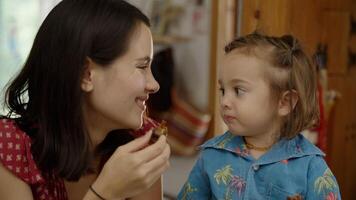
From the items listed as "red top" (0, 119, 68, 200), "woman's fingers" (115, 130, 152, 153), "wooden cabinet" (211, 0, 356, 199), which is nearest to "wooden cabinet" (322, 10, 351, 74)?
"wooden cabinet" (211, 0, 356, 199)

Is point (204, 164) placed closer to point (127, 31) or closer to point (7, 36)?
point (127, 31)

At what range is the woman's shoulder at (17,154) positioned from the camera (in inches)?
44.8

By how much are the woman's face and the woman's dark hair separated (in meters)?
0.02

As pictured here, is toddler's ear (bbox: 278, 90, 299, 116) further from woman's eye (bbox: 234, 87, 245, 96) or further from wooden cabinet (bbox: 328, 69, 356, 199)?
wooden cabinet (bbox: 328, 69, 356, 199)

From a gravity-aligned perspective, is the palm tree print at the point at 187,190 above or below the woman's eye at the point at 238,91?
below

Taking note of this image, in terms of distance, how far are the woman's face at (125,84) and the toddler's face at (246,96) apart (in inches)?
7.4

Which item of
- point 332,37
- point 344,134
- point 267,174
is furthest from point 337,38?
point 267,174

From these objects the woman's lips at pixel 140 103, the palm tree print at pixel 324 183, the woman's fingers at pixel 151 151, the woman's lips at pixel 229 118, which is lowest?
the palm tree print at pixel 324 183

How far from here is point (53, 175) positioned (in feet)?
4.07

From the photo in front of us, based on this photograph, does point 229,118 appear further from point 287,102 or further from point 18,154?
point 18,154

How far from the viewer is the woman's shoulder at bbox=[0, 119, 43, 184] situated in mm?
1139

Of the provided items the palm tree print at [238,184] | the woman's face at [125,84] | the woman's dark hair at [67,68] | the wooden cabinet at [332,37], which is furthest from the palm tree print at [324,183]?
the wooden cabinet at [332,37]

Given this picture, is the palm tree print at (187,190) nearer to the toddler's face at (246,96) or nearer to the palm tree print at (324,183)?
the toddler's face at (246,96)

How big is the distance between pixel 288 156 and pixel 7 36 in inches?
114
